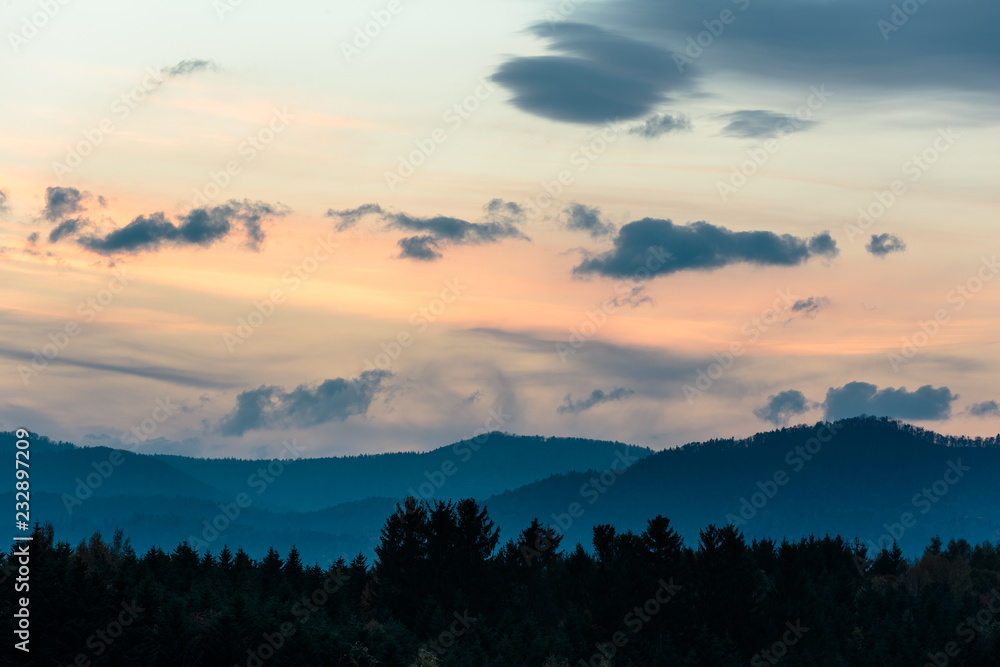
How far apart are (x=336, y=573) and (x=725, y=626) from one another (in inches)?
1784

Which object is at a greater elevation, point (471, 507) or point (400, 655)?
point (471, 507)

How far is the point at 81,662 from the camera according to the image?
242 ft

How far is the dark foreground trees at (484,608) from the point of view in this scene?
75.5 m

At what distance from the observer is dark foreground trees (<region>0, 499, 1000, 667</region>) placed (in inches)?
2972

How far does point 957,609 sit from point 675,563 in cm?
3067

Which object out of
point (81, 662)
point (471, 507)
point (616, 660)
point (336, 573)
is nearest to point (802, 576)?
point (616, 660)

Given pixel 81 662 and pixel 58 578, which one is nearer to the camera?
pixel 81 662

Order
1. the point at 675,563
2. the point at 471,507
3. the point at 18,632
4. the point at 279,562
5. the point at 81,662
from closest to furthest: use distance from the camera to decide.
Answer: the point at 18,632
the point at 81,662
the point at 675,563
the point at 471,507
the point at 279,562

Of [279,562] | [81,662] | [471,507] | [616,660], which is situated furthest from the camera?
[279,562]

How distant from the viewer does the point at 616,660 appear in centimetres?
10025

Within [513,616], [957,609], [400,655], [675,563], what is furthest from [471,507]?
[957,609]

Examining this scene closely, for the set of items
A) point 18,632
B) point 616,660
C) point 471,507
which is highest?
point 471,507

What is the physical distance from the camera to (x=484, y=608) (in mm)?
118062

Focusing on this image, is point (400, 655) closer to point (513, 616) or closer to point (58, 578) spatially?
point (58, 578)
